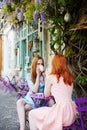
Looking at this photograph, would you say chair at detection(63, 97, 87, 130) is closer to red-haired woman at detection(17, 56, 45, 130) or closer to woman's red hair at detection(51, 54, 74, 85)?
woman's red hair at detection(51, 54, 74, 85)

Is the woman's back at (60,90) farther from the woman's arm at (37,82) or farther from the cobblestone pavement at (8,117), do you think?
the cobblestone pavement at (8,117)

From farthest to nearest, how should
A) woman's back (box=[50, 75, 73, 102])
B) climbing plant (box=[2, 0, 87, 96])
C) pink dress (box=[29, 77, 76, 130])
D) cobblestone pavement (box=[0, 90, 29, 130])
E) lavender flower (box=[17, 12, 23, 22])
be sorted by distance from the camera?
lavender flower (box=[17, 12, 23, 22]), cobblestone pavement (box=[0, 90, 29, 130]), climbing plant (box=[2, 0, 87, 96]), woman's back (box=[50, 75, 73, 102]), pink dress (box=[29, 77, 76, 130])

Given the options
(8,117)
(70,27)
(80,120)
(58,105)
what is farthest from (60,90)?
(8,117)

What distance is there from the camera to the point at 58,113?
5742 mm

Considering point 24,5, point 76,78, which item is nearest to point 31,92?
point 76,78

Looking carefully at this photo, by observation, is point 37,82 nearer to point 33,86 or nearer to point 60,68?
point 33,86

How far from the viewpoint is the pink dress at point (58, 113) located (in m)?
5.73

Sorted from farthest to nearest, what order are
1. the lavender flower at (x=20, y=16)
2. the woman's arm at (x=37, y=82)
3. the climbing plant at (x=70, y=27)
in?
the lavender flower at (x=20, y=16)
the climbing plant at (x=70, y=27)
the woman's arm at (x=37, y=82)

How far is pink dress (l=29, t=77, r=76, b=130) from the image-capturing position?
5730 millimetres

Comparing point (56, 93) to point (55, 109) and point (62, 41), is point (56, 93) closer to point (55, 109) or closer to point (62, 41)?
point (55, 109)

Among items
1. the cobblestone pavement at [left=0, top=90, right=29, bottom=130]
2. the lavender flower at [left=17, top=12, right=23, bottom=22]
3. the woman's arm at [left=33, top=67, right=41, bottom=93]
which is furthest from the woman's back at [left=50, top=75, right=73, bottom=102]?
the lavender flower at [left=17, top=12, right=23, bottom=22]

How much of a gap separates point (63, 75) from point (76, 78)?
222cm

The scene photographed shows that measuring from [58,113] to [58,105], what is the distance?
4.6 inches

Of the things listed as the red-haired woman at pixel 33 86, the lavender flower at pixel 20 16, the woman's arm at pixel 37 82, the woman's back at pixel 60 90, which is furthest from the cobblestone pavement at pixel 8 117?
the woman's back at pixel 60 90
